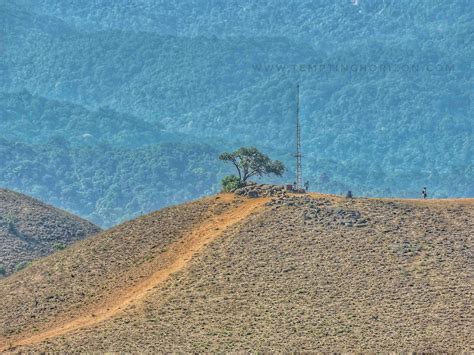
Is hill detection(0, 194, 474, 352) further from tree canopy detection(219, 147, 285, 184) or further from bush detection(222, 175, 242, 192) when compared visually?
tree canopy detection(219, 147, 285, 184)

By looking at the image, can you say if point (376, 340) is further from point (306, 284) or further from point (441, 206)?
point (441, 206)

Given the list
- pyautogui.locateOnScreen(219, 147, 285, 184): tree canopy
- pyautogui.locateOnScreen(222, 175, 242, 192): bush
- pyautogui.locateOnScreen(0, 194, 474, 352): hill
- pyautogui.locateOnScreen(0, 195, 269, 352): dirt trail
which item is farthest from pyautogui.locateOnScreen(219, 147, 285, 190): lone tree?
pyautogui.locateOnScreen(0, 195, 269, 352): dirt trail

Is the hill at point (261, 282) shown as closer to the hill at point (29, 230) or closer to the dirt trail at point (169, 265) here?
the dirt trail at point (169, 265)

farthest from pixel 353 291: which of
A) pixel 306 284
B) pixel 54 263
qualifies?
pixel 54 263

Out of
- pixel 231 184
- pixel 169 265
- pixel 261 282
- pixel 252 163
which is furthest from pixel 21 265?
pixel 261 282

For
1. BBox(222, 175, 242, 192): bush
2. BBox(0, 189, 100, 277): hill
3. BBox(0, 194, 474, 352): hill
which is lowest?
BBox(0, 189, 100, 277): hill

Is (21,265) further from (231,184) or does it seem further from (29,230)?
(231,184)

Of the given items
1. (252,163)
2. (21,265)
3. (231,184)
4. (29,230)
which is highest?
(252,163)
